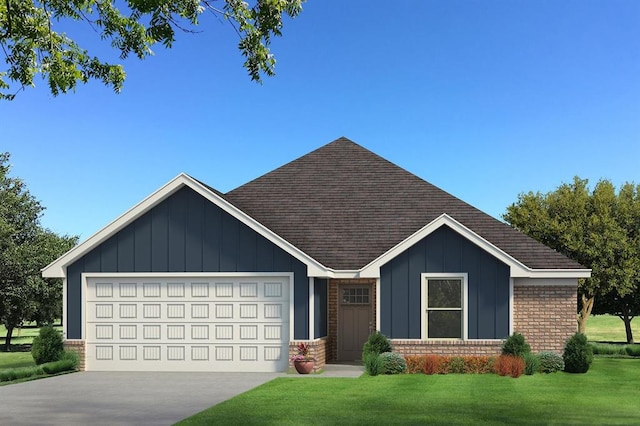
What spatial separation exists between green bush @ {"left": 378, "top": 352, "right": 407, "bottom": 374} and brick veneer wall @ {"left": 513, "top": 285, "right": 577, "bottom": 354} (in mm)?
4157

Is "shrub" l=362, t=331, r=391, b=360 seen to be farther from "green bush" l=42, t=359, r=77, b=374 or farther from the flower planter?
"green bush" l=42, t=359, r=77, b=374

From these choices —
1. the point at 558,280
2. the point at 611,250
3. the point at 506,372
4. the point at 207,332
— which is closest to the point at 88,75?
the point at 207,332

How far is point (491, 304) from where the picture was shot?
2430 cm

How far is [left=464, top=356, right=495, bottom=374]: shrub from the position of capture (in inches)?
918

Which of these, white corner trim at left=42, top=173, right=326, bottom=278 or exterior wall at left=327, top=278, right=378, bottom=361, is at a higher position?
white corner trim at left=42, top=173, right=326, bottom=278

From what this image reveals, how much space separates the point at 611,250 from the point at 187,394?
30.6 metres

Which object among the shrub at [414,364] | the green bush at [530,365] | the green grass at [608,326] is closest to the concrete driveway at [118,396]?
the shrub at [414,364]

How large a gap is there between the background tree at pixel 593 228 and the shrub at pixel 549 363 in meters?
20.0

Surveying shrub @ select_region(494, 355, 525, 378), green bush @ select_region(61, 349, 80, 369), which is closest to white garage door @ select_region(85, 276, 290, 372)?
green bush @ select_region(61, 349, 80, 369)

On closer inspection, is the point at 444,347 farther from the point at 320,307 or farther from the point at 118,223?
the point at 118,223

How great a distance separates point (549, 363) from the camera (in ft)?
77.7

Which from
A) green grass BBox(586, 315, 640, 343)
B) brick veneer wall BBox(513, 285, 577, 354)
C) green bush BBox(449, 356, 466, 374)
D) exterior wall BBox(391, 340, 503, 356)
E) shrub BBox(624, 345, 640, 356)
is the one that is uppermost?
brick veneer wall BBox(513, 285, 577, 354)

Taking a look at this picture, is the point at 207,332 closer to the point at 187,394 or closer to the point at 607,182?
the point at 187,394

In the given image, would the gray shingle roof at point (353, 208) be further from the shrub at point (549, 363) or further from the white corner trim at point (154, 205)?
the shrub at point (549, 363)
